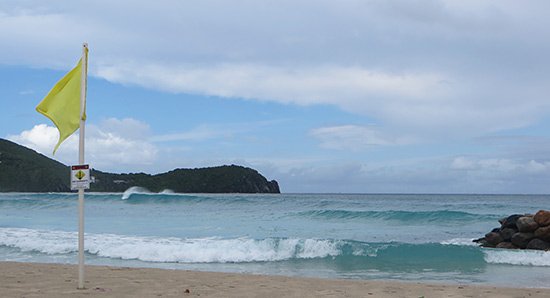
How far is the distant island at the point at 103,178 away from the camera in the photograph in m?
88.6

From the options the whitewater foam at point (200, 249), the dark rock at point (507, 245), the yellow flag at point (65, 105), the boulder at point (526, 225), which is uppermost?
the yellow flag at point (65, 105)

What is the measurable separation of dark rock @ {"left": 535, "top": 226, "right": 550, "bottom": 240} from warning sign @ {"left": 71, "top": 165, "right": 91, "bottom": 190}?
16.2m

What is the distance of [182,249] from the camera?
16281 mm

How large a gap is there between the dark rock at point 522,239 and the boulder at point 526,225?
7.4 inches

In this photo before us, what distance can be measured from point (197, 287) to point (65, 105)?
365 cm

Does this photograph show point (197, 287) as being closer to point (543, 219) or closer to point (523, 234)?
point (523, 234)

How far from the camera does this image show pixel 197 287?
9359mm

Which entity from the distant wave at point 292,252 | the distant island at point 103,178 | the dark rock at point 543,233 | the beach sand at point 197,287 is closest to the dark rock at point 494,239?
the dark rock at point 543,233

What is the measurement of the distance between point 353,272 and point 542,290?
4.46 meters

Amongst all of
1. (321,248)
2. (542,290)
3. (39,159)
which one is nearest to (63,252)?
(321,248)

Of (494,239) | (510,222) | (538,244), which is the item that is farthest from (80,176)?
(510,222)

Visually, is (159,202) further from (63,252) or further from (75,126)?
(75,126)

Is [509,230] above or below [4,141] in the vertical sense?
below

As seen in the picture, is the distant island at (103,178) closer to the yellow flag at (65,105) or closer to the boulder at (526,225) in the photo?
the boulder at (526,225)
